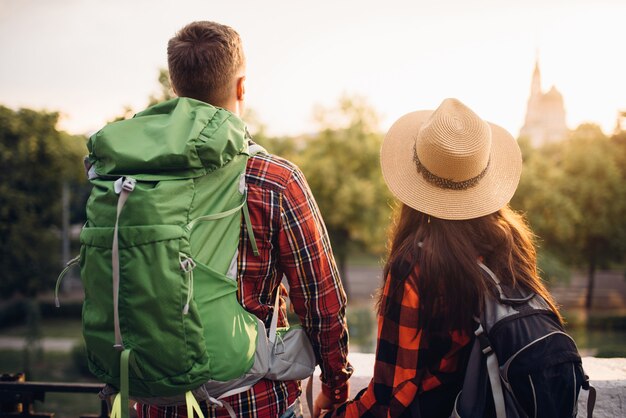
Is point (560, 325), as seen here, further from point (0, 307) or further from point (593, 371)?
point (0, 307)

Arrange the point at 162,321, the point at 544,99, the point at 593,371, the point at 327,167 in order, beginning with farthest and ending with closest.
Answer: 1. the point at 544,99
2. the point at 327,167
3. the point at 593,371
4. the point at 162,321

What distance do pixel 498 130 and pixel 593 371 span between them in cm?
141

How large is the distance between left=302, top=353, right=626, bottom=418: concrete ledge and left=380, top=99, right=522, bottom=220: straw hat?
1.09 m

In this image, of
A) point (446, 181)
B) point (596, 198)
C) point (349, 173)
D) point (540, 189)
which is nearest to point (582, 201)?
point (596, 198)

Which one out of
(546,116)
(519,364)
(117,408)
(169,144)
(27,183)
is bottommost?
(546,116)

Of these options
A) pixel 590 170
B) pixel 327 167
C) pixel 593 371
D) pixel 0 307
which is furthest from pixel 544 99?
pixel 593 371

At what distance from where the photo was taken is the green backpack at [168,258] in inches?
59.9

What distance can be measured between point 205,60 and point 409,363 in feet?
3.85

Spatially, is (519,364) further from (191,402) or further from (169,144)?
(169,144)

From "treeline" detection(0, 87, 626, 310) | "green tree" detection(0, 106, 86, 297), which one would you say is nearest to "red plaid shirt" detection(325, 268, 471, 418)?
"green tree" detection(0, 106, 86, 297)

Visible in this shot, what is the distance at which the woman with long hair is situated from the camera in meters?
1.75

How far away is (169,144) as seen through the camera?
5.07 ft

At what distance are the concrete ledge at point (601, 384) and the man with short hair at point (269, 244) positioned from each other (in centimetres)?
78

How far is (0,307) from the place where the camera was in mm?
23094
